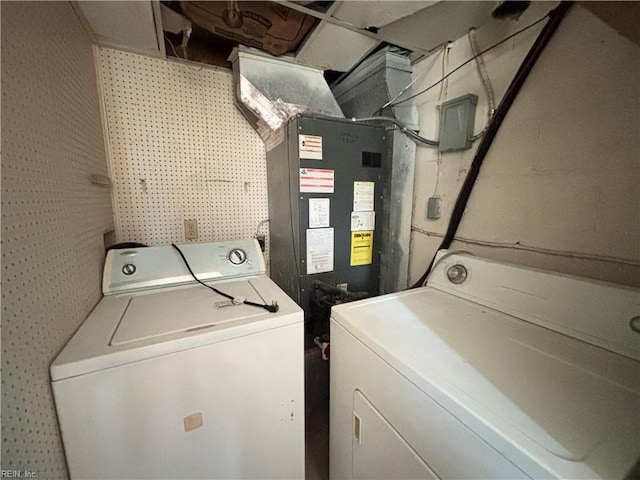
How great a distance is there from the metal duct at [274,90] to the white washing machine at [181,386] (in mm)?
955

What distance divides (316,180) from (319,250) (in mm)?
365

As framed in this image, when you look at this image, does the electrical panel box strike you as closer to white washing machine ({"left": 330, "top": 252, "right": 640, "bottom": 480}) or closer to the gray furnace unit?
the gray furnace unit

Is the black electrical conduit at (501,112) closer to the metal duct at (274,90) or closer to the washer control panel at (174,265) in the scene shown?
the metal duct at (274,90)

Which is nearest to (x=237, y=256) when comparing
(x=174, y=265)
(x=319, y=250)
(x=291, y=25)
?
(x=174, y=265)

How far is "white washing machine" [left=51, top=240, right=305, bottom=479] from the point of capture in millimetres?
685

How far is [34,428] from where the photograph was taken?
58cm

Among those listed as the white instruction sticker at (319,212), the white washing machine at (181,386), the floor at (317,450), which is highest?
the white instruction sticker at (319,212)

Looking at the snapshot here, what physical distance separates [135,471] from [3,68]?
3.56 feet

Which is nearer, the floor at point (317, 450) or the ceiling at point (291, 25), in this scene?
the ceiling at point (291, 25)

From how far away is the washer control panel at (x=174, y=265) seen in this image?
112 centimetres

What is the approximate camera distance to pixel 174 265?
1.22m

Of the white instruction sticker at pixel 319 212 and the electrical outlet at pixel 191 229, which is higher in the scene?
the white instruction sticker at pixel 319 212

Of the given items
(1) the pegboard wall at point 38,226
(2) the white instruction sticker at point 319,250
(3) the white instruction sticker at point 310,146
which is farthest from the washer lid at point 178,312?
(3) the white instruction sticker at point 310,146

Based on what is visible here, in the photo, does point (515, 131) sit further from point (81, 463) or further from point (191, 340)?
point (81, 463)
